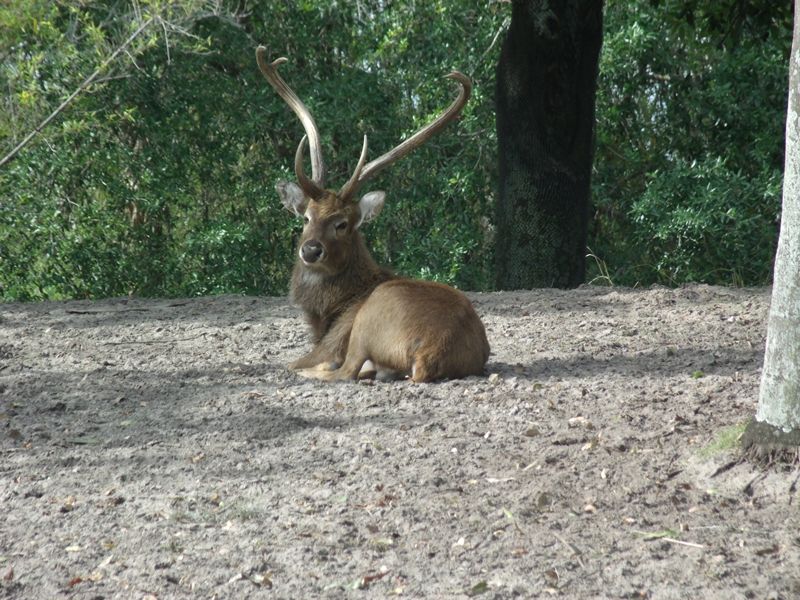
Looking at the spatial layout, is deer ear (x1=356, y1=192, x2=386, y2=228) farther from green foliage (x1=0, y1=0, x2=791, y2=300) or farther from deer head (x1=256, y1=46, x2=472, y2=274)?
green foliage (x1=0, y1=0, x2=791, y2=300)

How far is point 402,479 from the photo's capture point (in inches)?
192

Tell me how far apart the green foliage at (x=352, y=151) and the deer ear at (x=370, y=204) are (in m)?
4.82

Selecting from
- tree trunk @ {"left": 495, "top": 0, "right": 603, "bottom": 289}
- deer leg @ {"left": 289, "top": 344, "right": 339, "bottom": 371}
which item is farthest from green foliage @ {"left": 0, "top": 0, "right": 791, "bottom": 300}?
deer leg @ {"left": 289, "top": 344, "right": 339, "bottom": 371}

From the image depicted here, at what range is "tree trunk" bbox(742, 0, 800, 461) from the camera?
447cm

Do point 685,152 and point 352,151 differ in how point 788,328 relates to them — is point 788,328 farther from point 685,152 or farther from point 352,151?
point 352,151

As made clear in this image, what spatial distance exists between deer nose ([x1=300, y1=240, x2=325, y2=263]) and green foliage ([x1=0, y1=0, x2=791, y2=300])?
4891 mm

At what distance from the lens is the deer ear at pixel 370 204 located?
7.26 metres

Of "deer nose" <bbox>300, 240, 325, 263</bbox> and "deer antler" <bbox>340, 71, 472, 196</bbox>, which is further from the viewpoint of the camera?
"deer antler" <bbox>340, 71, 472, 196</bbox>

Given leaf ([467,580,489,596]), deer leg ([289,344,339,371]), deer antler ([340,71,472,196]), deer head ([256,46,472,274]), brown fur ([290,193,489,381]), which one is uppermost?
deer antler ([340,71,472,196])

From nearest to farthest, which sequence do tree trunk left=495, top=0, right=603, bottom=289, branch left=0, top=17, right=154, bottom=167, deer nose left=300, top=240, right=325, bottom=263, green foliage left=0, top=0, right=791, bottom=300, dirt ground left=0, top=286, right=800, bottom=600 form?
dirt ground left=0, top=286, right=800, bottom=600
deer nose left=300, top=240, right=325, bottom=263
branch left=0, top=17, right=154, bottom=167
tree trunk left=495, top=0, right=603, bottom=289
green foliage left=0, top=0, right=791, bottom=300

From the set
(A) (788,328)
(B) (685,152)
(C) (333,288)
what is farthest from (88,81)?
(A) (788,328)

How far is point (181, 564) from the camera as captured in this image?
13.6ft

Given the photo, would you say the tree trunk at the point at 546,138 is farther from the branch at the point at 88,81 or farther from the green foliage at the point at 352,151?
the branch at the point at 88,81

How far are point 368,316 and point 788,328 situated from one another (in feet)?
9.38
